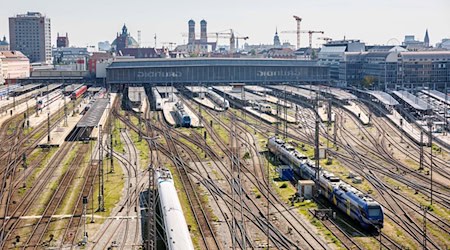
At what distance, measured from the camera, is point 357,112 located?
246ft

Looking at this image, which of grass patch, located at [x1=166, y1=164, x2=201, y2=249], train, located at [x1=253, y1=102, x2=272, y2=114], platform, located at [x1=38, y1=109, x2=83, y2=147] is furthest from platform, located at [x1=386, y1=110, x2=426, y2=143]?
platform, located at [x1=38, y1=109, x2=83, y2=147]

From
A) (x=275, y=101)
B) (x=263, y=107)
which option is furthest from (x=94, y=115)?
(x=275, y=101)

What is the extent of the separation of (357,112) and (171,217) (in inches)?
2045

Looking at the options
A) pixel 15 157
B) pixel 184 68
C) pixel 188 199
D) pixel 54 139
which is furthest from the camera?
pixel 184 68

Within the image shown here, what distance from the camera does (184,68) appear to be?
10988 cm

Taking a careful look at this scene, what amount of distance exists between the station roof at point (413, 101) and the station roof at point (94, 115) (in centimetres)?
3361

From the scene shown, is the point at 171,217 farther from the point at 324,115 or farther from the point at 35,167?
the point at 324,115

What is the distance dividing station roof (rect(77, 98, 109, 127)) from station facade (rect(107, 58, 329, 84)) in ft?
92.9

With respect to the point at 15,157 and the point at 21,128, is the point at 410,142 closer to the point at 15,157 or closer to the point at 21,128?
the point at 15,157

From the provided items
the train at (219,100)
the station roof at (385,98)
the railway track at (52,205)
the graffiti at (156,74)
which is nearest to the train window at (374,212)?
the railway track at (52,205)

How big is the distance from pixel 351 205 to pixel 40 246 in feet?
45.1

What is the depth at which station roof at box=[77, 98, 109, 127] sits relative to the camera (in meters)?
58.1

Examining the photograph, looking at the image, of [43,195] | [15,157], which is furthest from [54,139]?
[43,195]

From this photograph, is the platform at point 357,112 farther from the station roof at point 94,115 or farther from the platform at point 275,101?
the station roof at point 94,115
